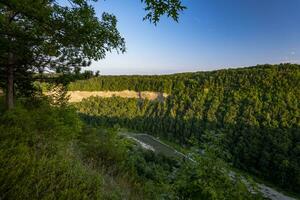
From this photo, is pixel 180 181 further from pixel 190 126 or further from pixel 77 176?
pixel 190 126

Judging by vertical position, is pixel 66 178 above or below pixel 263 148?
above

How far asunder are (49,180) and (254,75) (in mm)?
108671

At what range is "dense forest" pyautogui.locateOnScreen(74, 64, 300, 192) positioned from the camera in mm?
64250

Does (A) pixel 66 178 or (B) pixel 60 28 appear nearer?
(A) pixel 66 178

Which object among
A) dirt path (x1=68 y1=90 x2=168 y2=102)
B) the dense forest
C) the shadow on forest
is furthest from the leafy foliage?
dirt path (x1=68 y1=90 x2=168 y2=102)

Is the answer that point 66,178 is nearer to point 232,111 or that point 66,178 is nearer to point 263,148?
point 263,148

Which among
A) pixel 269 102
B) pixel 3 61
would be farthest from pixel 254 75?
pixel 3 61

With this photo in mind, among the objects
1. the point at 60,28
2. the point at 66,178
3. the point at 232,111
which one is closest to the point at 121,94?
the point at 232,111

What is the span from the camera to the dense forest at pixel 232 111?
64250 millimetres

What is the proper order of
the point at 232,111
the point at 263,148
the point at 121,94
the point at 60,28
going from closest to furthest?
the point at 60,28 < the point at 263,148 < the point at 232,111 < the point at 121,94

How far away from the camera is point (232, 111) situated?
89.6 metres

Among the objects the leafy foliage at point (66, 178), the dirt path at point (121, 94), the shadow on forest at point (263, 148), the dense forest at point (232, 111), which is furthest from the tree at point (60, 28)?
the dirt path at point (121, 94)

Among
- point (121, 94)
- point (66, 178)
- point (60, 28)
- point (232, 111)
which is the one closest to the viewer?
point (66, 178)

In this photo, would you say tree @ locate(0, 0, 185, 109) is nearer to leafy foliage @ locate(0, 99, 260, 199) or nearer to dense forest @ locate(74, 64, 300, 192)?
leafy foliage @ locate(0, 99, 260, 199)
